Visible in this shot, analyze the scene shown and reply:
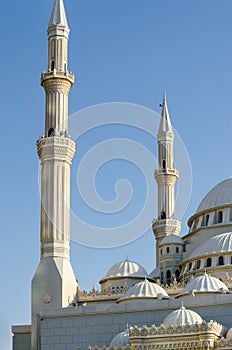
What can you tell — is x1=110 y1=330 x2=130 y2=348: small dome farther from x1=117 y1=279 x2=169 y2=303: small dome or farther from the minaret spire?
the minaret spire

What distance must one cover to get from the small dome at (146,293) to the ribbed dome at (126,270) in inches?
203

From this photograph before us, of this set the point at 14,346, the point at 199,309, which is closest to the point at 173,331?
the point at 199,309

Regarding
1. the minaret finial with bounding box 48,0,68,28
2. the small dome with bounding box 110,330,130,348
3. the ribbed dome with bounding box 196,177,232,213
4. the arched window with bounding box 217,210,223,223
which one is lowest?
the small dome with bounding box 110,330,130,348

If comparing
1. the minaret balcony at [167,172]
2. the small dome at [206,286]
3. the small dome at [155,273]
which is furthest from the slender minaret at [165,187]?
the small dome at [206,286]

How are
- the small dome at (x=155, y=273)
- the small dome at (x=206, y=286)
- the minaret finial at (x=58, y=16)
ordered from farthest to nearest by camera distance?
the small dome at (x=155, y=273) → the minaret finial at (x=58, y=16) → the small dome at (x=206, y=286)

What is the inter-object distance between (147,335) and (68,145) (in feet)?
40.0

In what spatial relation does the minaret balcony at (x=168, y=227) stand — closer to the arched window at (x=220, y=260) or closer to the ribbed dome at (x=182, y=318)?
the arched window at (x=220, y=260)

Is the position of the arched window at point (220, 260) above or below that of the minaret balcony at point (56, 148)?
below

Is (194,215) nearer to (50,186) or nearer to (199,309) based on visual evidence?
(50,186)

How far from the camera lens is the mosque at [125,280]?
3105 cm

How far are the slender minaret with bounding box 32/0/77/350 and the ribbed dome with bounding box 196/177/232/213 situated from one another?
7.92m

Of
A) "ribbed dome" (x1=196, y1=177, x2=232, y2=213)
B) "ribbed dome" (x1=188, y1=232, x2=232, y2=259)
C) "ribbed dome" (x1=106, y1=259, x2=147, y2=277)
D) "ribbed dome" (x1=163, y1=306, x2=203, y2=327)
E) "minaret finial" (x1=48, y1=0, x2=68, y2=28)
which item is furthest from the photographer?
"ribbed dome" (x1=196, y1=177, x2=232, y2=213)

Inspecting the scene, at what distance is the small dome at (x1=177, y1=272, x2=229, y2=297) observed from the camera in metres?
34.6

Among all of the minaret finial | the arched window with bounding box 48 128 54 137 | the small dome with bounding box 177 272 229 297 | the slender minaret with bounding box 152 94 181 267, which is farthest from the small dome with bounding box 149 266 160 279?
the minaret finial
